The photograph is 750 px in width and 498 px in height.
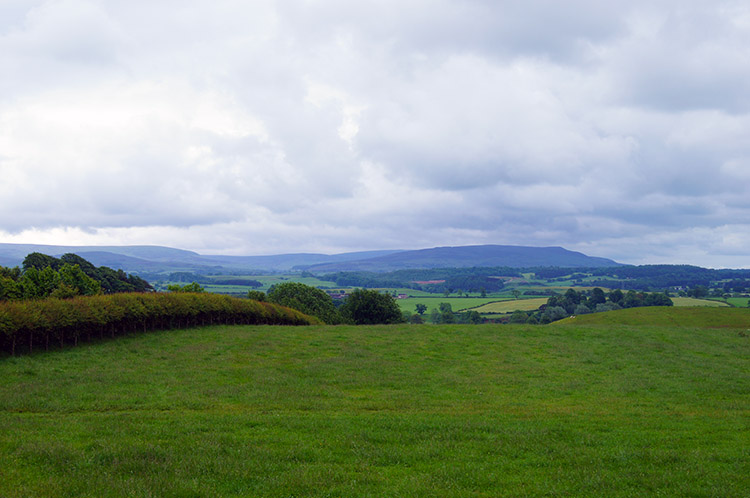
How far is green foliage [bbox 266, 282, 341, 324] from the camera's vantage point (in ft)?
302

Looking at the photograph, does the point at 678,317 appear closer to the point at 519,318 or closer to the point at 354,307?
→ the point at 354,307

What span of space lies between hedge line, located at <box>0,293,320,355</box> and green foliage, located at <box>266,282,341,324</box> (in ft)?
119

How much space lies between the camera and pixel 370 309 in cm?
8481

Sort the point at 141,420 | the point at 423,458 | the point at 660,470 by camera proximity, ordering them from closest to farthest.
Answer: the point at 660,470
the point at 423,458
the point at 141,420

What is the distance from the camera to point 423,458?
41.8ft

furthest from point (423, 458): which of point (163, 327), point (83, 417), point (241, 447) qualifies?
point (163, 327)

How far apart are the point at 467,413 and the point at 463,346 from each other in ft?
65.8

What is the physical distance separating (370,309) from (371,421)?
2698 inches

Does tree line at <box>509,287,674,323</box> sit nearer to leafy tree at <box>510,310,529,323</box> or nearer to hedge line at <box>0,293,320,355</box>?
leafy tree at <box>510,310,529,323</box>

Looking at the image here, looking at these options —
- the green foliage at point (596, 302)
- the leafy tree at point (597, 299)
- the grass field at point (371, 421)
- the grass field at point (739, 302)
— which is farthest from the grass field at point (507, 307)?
the grass field at point (371, 421)

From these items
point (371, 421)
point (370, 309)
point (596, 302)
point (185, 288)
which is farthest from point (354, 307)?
point (596, 302)

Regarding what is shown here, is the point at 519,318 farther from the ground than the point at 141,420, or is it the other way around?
the point at 141,420


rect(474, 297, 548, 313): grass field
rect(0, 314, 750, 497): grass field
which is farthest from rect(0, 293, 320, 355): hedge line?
rect(474, 297, 548, 313): grass field

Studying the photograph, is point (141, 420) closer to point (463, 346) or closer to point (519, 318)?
point (463, 346)
